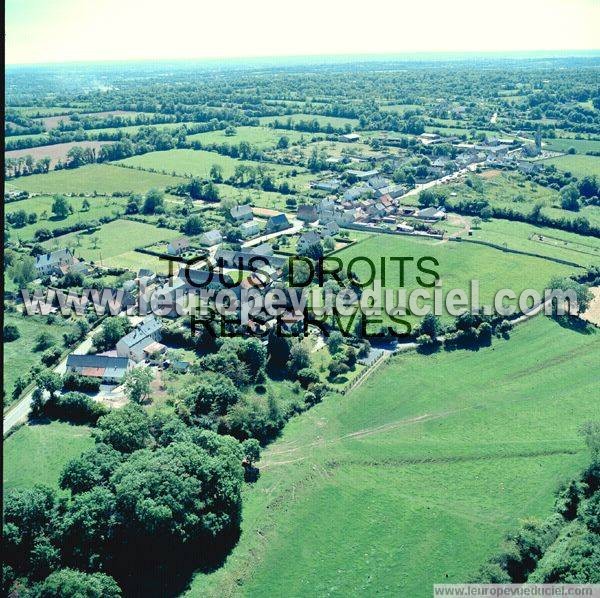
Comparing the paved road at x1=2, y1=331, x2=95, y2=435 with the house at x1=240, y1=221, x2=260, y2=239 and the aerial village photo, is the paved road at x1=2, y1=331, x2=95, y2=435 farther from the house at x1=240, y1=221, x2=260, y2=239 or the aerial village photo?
the house at x1=240, y1=221, x2=260, y2=239

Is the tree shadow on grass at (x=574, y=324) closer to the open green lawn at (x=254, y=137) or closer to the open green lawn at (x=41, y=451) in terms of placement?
the open green lawn at (x=41, y=451)

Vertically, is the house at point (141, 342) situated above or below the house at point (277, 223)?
below

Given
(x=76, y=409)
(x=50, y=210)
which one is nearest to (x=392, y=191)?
(x=50, y=210)

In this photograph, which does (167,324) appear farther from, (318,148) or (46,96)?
(46,96)

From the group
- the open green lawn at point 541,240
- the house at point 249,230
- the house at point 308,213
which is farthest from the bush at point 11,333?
the open green lawn at point 541,240

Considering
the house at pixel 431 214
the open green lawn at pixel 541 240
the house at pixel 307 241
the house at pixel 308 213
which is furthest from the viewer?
the house at pixel 431 214

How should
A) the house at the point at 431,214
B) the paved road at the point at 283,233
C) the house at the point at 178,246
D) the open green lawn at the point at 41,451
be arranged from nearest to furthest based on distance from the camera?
the open green lawn at the point at 41,451 < the house at the point at 178,246 < the paved road at the point at 283,233 < the house at the point at 431,214

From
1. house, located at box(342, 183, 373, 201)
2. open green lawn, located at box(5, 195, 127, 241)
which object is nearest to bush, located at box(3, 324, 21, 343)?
open green lawn, located at box(5, 195, 127, 241)

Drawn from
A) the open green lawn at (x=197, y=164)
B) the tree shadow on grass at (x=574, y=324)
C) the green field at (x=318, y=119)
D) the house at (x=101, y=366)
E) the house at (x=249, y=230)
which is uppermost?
the green field at (x=318, y=119)
